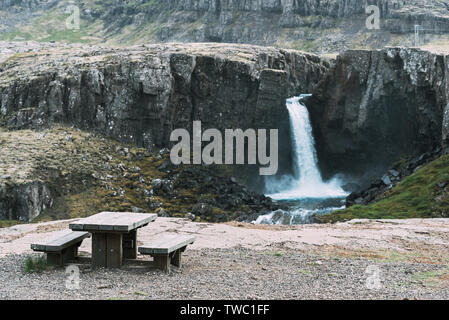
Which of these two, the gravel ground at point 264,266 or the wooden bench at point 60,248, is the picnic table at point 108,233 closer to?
the gravel ground at point 264,266

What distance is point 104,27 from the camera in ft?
557

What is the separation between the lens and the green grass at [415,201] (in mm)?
36531

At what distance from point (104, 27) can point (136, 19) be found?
1041cm

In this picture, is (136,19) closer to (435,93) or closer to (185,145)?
(185,145)

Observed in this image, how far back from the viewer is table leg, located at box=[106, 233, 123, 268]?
1593 cm

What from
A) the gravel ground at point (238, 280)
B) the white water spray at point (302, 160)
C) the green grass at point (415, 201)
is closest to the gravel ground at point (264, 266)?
the gravel ground at point (238, 280)

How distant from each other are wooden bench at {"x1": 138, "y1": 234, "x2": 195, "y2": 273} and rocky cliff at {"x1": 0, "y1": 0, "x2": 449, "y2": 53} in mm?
111281

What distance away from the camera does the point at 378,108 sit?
59.8 m

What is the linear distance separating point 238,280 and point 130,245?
3926 mm

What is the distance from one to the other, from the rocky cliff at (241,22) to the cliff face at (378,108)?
6254 cm

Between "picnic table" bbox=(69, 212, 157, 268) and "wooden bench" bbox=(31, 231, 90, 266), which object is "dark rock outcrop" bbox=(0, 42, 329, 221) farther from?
"picnic table" bbox=(69, 212, 157, 268)
